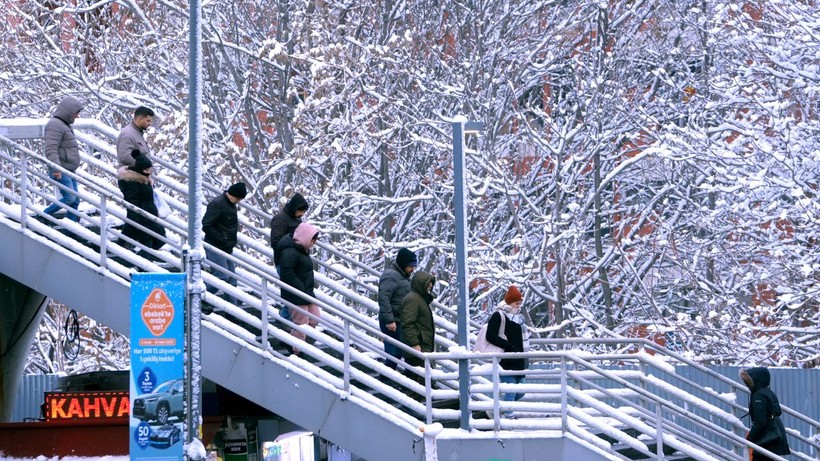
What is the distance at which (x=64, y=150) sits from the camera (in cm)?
1489

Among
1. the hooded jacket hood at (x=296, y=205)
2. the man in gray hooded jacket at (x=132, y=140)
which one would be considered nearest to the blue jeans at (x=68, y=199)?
the man in gray hooded jacket at (x=132, y=140)

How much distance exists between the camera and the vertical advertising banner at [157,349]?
40.2 feet

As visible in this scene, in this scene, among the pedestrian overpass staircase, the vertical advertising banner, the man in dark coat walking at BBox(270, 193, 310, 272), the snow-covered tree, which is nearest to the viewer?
the vertical advertising banner

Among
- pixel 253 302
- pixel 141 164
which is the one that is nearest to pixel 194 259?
pixel 253 302

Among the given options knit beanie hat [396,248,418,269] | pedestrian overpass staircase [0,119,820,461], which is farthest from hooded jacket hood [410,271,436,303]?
pedestrian overpass staircase [0,119,820,461]

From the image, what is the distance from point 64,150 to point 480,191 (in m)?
8.85

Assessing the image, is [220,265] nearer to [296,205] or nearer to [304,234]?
[296,205]

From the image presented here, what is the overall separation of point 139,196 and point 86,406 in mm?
2970

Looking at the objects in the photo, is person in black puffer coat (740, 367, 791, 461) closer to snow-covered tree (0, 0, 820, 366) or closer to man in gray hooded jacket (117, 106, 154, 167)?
man in gray hooded jacket (117, 106, 154, 167)

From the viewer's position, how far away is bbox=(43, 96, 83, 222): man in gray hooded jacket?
47.8 ft

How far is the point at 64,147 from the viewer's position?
48.9 feet

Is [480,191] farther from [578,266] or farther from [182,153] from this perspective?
[182,153]

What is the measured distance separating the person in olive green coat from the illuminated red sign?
13.5ft

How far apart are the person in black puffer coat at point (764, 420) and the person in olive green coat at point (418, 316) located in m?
Result: 3.11
